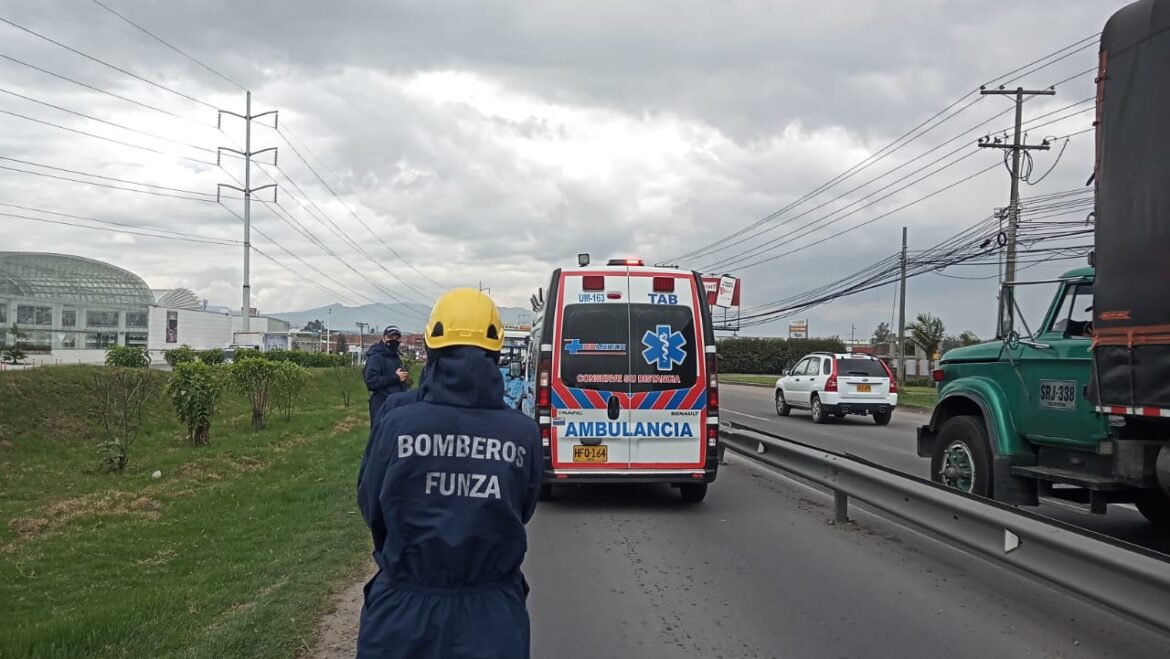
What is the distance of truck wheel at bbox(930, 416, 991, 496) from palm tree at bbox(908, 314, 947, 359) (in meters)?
51.3

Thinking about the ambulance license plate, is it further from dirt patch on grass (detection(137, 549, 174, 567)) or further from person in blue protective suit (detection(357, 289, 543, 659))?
person in blue protective suit (detection(357, 289, 543, 659))

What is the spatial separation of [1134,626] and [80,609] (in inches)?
264

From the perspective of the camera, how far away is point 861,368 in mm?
21812

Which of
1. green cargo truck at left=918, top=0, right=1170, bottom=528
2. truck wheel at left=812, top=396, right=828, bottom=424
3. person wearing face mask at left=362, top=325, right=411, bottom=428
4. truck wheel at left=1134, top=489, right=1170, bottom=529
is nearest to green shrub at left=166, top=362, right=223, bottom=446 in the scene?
person wearing face mask at left=362, top=325, right=411, bottom=428

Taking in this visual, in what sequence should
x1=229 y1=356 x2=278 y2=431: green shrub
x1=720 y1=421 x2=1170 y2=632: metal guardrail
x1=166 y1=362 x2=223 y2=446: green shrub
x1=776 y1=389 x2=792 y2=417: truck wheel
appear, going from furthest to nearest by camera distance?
x1=776 y1=389 x2=792 y2=417: truck wheel → x1=229 y1=356 x2=278 y2=431: green shrub → x1=166 y1=362 x2=223 y2=446: green shrub → x1=720 y1=421 x2=1170 y2=632: metal guardrail

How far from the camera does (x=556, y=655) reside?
4.93 metres

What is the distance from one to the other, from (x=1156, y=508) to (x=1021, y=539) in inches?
140

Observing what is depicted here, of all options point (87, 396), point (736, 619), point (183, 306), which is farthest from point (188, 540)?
point (183, 306)

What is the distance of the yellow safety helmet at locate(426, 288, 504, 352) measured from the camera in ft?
8.98

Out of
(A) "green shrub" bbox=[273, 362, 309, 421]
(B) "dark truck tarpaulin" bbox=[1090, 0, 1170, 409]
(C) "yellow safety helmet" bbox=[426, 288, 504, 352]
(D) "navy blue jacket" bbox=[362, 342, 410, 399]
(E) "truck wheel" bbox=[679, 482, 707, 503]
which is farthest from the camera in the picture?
(A) "green shrub" bbox=[273, 362, 309, 421]

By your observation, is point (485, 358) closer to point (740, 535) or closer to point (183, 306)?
point (740, 535)

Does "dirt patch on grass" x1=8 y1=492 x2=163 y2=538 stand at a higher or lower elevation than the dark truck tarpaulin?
lower

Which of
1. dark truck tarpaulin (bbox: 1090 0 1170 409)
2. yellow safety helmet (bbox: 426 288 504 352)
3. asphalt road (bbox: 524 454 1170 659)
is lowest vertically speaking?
asphalt road (bbox: 524 454 1170 659)

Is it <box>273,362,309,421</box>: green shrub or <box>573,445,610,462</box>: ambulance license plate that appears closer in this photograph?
<box>573,445,610,462</box>: ambulance license plate
